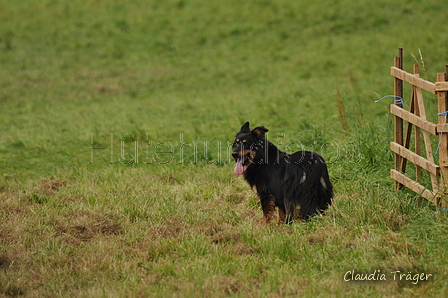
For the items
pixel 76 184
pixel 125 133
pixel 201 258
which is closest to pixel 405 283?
pixel 201 258

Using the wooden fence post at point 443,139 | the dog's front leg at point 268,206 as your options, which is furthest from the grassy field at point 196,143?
the wooden fence post at point 443,139

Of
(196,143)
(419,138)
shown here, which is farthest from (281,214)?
(196,143)

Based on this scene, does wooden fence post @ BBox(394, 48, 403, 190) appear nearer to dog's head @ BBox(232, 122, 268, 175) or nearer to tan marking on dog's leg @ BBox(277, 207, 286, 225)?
tan marking on dog's leg @ BBox(277, 207, 286, 225)

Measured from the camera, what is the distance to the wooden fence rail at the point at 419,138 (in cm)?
587

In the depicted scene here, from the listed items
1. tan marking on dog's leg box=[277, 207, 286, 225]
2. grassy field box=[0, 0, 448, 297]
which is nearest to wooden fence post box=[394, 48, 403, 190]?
grassy field box=[0, 0, 448, 297]

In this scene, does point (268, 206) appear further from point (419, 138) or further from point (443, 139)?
point (443, 139)

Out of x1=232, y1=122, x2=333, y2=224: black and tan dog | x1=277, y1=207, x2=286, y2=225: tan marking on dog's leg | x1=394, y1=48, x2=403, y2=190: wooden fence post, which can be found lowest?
x1=277, y1=207, x2=286, y2=225: tan marking on dog's leg

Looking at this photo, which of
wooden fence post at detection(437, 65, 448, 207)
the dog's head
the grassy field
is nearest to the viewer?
the grassy field

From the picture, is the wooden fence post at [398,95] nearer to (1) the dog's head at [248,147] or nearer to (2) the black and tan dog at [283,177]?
(2) the black and tan dog at [283,177]

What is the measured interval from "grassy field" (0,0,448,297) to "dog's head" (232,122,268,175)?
26.2 inches

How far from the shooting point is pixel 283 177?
6707mm

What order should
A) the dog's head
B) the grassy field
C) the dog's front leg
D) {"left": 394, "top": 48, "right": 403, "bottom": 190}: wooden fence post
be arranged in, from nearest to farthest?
the grassy field
the dog's front leg
the dog's head
{"left": 394, "top": 48, "right": 403, "bottom": 190}: wooden fence post

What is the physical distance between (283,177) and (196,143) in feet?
14.8

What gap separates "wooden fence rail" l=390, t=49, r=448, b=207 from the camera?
587 cm
